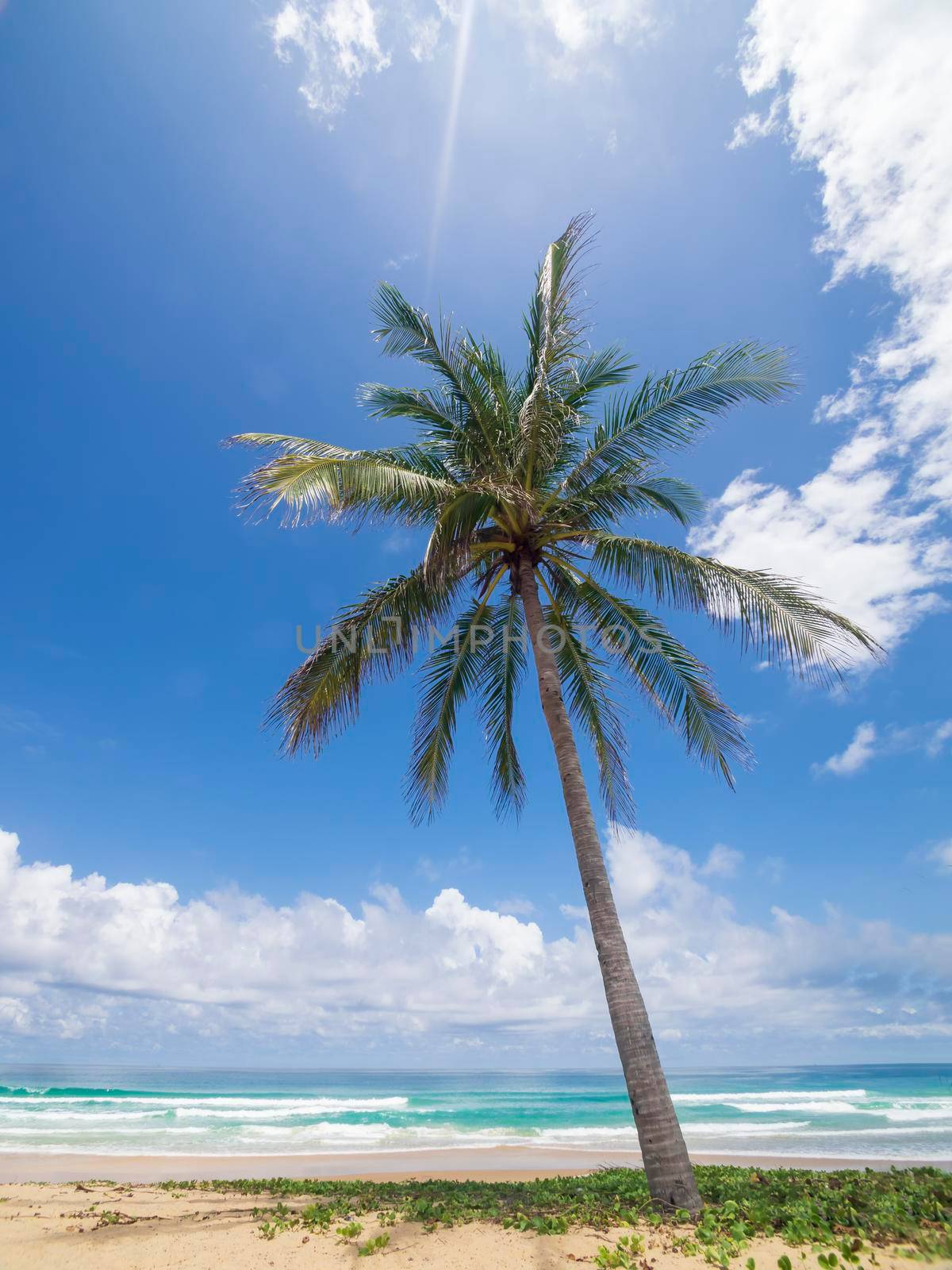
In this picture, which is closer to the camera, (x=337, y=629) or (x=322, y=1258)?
(x=322, y=1258)

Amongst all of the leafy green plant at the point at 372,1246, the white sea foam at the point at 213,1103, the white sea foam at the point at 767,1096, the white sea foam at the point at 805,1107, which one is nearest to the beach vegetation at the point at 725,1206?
the leafy green plant at the point at 372,1246

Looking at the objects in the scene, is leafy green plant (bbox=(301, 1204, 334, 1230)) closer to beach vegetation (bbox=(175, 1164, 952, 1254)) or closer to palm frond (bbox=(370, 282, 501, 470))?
beach vegetation (bbox=(175, 1164, 952, 1254))

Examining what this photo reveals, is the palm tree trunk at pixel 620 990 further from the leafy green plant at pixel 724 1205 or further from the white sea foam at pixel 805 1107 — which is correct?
the white sea foam at pixel 805 1107

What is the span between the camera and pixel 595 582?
862 cm

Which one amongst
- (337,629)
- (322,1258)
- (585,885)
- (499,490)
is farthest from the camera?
(337,629)

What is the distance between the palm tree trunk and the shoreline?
8.53m

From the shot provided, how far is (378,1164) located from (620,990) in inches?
511

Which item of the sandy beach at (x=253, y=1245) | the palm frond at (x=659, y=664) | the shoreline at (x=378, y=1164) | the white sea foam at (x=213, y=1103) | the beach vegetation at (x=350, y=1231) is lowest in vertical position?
the shoreline at (x=378, y=1164)

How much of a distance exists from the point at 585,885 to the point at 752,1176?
3.69 metres

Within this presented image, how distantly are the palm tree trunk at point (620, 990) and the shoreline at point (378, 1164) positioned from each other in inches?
336

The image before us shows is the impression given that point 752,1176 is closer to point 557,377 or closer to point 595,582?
point 595,582

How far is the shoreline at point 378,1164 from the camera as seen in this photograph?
41.8 ft

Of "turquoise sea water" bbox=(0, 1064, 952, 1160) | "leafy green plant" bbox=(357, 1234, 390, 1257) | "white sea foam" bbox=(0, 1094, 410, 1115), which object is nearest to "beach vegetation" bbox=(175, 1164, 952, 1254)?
"leafy green plant" bbox=(357, 1234, 390, 1257)

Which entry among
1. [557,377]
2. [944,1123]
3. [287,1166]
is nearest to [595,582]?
[557,377]
